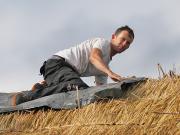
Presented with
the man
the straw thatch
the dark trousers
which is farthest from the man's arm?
the straw thatch

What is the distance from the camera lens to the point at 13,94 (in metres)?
4.89

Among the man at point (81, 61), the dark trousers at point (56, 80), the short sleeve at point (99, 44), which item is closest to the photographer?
the dark trousers at point (56, 80)

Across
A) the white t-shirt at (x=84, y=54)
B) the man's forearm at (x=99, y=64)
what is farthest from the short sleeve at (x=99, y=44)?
the man's forearm at (x=99, y=64)

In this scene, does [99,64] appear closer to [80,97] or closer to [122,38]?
[122,38]

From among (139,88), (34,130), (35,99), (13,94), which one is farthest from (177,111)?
(13,94)

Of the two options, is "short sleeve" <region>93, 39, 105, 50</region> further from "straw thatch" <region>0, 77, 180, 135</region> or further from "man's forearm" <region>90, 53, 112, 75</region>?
"straw thatch" <region>0, 77, 180, 135</region>

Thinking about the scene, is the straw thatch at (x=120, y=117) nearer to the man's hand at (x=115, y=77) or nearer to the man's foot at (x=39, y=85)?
the man's hand at (x=115, y=77)

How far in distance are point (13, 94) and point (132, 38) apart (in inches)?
41.6

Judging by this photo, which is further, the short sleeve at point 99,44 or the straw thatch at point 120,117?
the short sleeve at point 99,44

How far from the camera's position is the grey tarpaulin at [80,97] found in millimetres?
4160

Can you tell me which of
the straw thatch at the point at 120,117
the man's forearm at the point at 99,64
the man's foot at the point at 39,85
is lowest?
the straw thatch at the point at 120,117

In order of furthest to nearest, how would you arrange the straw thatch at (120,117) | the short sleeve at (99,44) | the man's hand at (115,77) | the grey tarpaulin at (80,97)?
1. the short sleeve at (99,44)
2. the man's hand at (115,77)
3. the grey tarpaulin at (80,97)
4. the straw thatch at (120,117)

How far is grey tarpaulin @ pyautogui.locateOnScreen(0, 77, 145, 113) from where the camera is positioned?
416 cm

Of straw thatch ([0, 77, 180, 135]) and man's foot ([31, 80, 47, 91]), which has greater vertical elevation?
man's foot ([31, 80, 47, 91])
